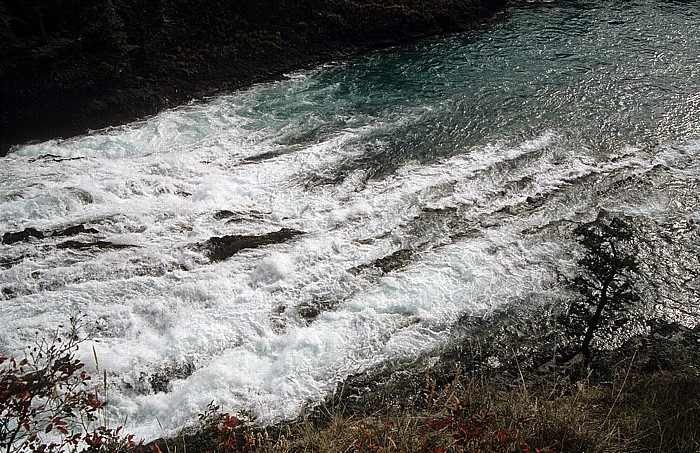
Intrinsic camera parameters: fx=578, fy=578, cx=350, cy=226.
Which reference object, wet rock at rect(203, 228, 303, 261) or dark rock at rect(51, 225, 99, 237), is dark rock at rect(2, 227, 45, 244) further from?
wet rock at rect(203, 228, 303, 261)

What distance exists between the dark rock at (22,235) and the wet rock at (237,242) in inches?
130

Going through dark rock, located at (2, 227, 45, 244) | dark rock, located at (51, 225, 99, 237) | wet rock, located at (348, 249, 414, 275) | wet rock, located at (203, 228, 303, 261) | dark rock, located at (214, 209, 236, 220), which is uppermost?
dark rock, located at (2, 227, 45, 244)

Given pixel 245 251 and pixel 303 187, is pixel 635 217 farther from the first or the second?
pixel 245 251

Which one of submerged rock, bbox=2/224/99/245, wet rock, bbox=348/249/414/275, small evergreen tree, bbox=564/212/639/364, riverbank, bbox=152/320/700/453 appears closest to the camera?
riverbank, bbox=152/320/700/453

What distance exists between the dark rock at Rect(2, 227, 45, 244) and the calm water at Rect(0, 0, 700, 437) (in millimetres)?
171

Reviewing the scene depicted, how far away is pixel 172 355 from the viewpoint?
917 centimetres

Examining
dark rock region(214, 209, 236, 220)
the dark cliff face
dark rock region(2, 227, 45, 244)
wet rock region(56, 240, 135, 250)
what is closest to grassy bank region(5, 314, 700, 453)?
wet rock region(56, 240, 135, 250)

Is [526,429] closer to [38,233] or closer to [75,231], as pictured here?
[75,231]

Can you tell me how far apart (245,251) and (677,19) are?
2028 cm

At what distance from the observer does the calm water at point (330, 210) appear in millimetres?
9344

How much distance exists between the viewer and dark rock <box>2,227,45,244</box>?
36.8 ft

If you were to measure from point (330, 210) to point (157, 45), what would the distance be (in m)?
10.8

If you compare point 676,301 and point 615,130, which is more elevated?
point 615,130

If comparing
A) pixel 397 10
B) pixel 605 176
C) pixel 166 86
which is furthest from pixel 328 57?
pixel 605 176
